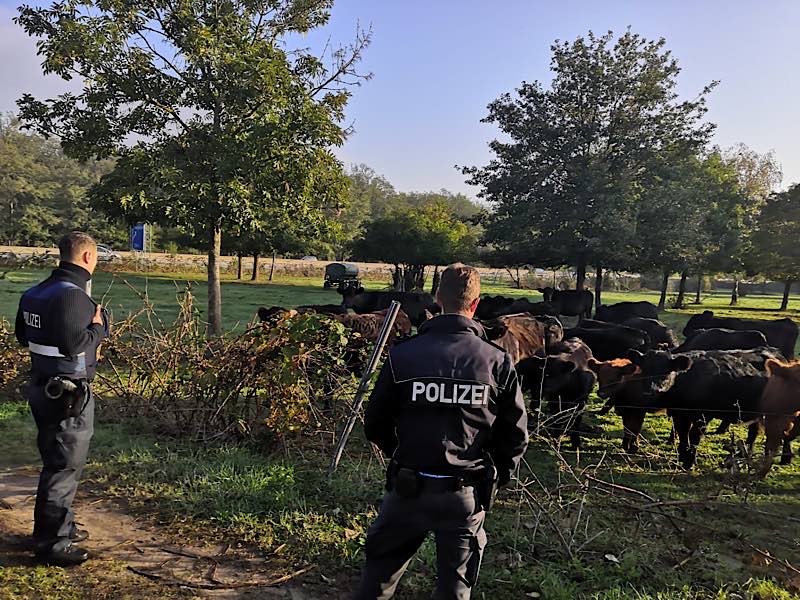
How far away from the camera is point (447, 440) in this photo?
2.90 meters

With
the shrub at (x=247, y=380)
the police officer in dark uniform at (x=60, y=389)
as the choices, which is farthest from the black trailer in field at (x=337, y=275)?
the police officer in dark uniform at (x=60, y=389)

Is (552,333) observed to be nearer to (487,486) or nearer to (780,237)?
(487,486)

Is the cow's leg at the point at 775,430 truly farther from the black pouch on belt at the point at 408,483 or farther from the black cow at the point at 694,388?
the black pouch on belt at the point at 408,483

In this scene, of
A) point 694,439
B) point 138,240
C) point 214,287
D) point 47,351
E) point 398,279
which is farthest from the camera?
point 138,240

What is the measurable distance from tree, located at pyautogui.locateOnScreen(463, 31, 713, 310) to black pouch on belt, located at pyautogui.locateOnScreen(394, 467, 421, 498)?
2124 centimetres

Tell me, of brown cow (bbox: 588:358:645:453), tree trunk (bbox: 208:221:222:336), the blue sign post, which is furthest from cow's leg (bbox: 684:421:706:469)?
the blue sign post

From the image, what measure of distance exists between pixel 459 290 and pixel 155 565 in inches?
116

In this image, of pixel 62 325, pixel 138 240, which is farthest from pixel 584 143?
pixel 138 240

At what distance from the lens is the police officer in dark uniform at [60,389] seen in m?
4.03

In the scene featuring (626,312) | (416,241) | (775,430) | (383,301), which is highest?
(416,241)

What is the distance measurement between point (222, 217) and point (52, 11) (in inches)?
180

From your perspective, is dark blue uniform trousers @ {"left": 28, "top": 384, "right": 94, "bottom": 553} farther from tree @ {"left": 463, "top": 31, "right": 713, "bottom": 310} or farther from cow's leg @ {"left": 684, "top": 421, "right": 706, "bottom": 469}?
tree @ {"left": 463, "top": 31, "right": 713, "bottom": 310}

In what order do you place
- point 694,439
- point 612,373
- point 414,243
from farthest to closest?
1. point 414,243
2. point 612,373
3. point 694,439

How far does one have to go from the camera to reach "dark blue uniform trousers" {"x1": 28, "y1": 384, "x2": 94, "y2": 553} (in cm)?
404
